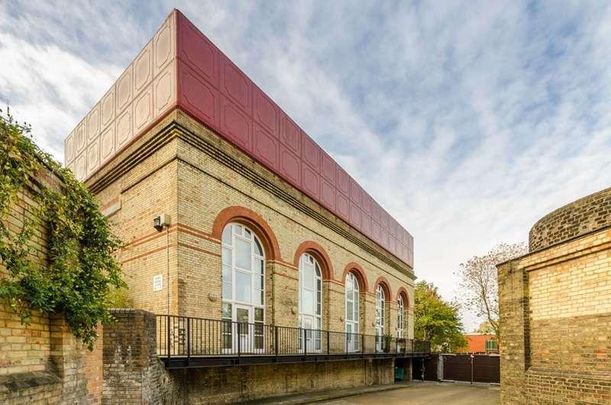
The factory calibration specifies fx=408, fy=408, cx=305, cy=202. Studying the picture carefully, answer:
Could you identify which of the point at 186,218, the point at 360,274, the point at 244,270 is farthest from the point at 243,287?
the point at 360,274

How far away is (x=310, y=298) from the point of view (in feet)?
52.3

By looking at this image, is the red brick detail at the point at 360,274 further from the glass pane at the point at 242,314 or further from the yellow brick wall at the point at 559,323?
the yellow brick wall at the point at 559,323

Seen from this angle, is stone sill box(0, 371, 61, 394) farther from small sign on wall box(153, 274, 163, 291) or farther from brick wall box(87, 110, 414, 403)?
small sign on wall box(153, 274, 163, 291)

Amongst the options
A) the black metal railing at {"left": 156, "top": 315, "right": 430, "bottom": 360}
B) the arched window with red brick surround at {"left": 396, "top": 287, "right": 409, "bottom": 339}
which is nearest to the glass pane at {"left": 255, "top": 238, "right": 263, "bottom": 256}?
the black metal railing at {"left": 156, "top": 315, "right": 430, "bottom": 360}

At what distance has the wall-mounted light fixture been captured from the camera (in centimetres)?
976

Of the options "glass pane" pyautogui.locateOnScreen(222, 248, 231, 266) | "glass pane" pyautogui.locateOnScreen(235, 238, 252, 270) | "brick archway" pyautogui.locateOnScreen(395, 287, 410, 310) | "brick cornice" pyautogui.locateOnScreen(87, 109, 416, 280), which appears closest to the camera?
"brick cornice" pyautogui.locateOnScreen(87, 109, 416, 280)

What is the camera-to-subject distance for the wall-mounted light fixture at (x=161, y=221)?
384 inches

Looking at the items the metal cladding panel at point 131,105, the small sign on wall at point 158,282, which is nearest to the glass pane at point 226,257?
the small sign on wall at point 158,282

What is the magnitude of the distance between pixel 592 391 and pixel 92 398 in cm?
817

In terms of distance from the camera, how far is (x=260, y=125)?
1333 cm

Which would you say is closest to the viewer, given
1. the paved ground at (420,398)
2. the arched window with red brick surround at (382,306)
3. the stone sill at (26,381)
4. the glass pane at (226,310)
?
the stone sill at (26,381)

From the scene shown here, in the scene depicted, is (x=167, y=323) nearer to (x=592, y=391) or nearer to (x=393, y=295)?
(x=592, y=391)

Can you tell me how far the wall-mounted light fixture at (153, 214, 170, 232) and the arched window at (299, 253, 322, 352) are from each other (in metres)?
6.55

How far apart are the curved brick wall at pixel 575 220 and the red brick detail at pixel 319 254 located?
24.8 feet
